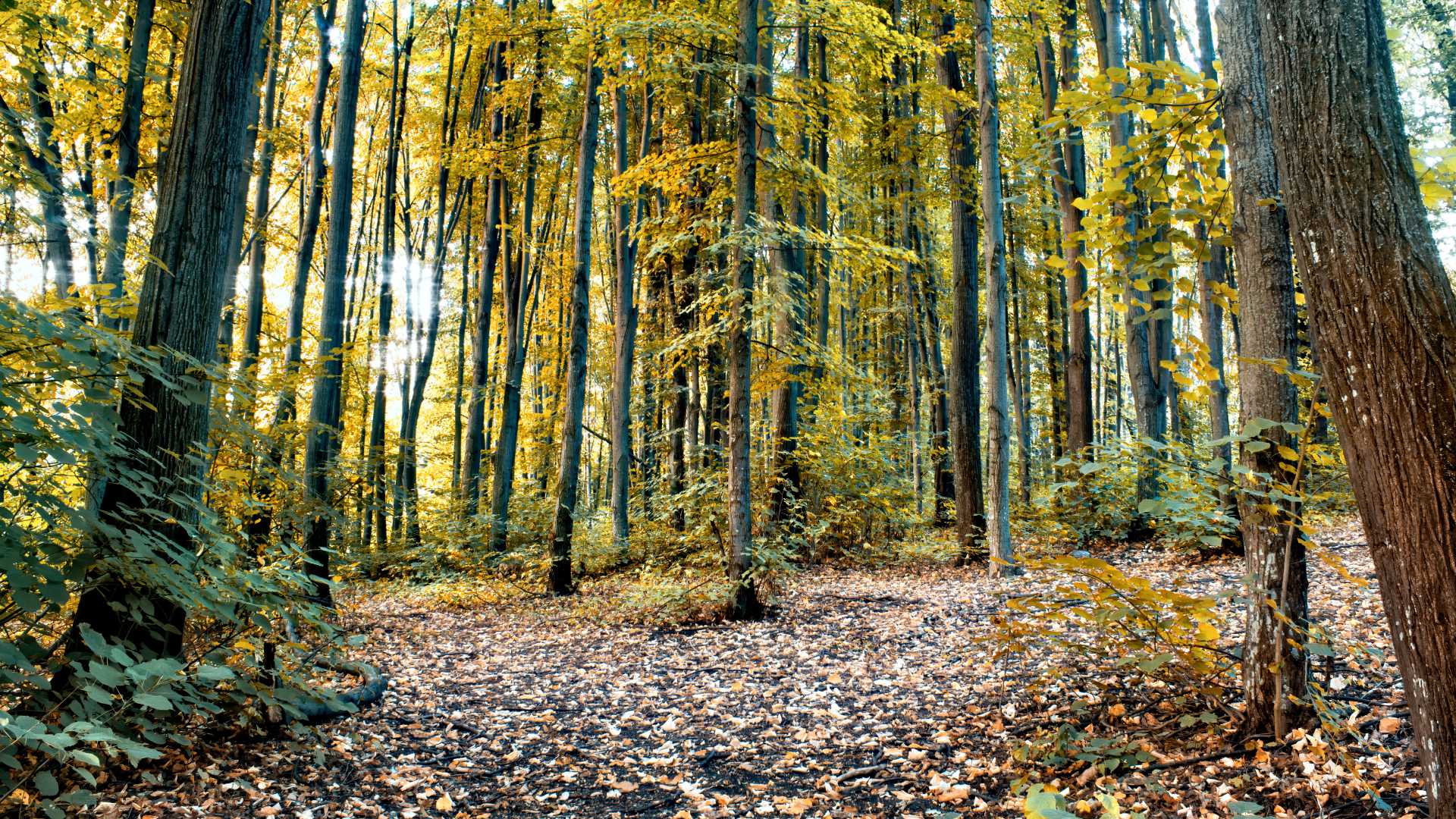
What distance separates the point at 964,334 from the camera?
1079 cm

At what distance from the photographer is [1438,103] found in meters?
16.0

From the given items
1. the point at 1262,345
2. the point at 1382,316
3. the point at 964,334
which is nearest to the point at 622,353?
the point at 964,334

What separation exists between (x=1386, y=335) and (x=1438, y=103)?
68.5ft

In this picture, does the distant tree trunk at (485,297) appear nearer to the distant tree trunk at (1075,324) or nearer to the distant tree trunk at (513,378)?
the distant tree trunk at (513,378)

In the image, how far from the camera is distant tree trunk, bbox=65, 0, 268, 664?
3.61 metres

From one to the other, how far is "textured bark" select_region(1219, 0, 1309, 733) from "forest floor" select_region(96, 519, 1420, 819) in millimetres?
267

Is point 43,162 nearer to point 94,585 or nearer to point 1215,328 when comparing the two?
point 94,585

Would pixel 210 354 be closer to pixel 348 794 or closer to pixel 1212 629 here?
pixel 348 794

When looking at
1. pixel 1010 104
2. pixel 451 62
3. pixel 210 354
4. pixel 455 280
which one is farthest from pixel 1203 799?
pixel 455 280

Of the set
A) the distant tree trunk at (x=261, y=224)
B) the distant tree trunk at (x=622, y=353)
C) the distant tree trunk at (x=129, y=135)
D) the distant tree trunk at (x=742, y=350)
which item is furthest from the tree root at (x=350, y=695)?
the distant tree trunk at (x=622, y=353)

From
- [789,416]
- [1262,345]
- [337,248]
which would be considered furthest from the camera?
[789,416]

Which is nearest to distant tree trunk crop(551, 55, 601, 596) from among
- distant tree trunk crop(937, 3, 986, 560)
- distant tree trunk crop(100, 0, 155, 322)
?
distant tree trunk crop(100, 0, 155, 322)

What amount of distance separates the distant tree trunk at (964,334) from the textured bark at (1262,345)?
7.50 meters

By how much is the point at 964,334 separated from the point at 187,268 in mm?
9290
